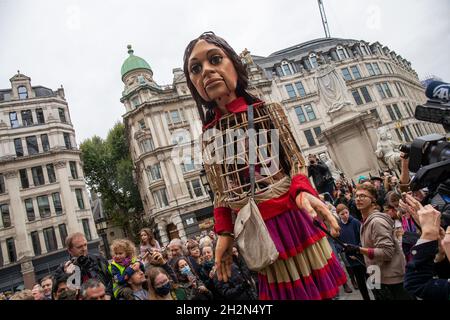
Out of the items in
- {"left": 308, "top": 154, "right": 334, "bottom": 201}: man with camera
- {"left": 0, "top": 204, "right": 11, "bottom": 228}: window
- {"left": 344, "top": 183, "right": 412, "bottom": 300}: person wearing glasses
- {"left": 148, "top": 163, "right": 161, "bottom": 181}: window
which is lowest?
{"left": 344, "top": 183, "right": 412, "bottom": 300}: person wearing glasses

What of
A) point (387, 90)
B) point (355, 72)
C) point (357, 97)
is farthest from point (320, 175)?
point (387, 90)

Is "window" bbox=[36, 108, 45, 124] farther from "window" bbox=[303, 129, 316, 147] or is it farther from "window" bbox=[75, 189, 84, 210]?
"window" bbox=[303, 129, 316, 147]

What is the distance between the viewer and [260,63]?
35.7 metres

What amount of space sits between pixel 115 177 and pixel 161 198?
36.1 feet

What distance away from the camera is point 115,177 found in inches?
1401

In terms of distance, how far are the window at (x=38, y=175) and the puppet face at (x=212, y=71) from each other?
27.2 m

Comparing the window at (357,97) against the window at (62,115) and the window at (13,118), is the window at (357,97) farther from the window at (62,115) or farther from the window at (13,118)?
the window at (13,118)

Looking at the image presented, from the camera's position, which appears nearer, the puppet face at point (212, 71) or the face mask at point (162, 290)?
the puppet face at point (212, 71)

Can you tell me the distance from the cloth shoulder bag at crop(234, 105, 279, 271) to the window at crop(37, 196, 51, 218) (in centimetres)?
2676

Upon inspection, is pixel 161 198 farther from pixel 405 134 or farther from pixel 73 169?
pixel 405 134

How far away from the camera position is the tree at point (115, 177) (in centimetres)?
3434

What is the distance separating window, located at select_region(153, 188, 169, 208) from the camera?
27625 mm

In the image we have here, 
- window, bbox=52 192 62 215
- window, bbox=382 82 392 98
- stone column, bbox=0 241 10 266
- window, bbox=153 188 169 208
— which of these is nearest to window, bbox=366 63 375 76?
window, bbox=382 82 392 98

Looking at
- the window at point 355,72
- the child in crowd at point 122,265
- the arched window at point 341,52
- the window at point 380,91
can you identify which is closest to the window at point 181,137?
the arched window at point 341,52
